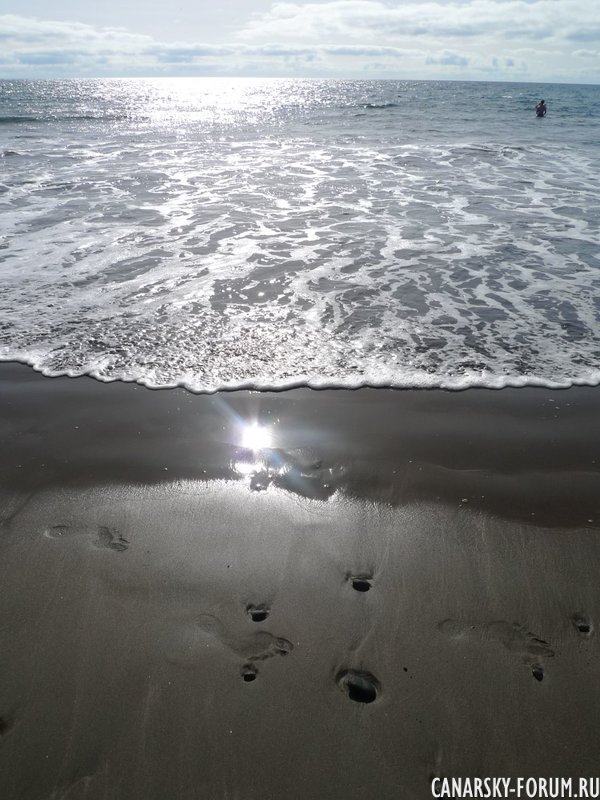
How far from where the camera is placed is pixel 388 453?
3973mm

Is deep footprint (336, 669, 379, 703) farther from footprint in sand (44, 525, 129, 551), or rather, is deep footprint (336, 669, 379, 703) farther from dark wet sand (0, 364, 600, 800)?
footprint in sand (44, 525, 129, 551)

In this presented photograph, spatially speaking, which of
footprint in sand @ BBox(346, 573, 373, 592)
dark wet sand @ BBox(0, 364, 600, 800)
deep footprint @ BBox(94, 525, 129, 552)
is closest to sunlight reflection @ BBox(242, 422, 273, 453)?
dark wet sand @ BBox(0, 364, 600, 800)

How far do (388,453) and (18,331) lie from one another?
422 cm

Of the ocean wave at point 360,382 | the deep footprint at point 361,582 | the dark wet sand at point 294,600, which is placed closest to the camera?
the dark wet sand at point 294,600

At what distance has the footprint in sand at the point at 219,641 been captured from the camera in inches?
100.0

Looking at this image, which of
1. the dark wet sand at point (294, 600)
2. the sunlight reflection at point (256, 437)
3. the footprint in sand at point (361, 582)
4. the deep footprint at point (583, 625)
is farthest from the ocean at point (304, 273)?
the deep footprint at point (583, 625)

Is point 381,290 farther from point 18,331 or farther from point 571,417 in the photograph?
point 18,331

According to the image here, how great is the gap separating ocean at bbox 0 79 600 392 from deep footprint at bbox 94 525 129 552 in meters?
1.75

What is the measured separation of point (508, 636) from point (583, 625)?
1.37 feet

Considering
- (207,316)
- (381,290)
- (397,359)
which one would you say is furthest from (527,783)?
(381,290)

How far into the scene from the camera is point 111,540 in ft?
10.4

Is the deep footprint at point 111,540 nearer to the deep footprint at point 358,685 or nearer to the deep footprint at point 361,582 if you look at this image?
the deep footprint at point 361,582

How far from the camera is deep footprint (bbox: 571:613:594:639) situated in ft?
8.71

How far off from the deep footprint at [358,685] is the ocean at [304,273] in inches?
107
